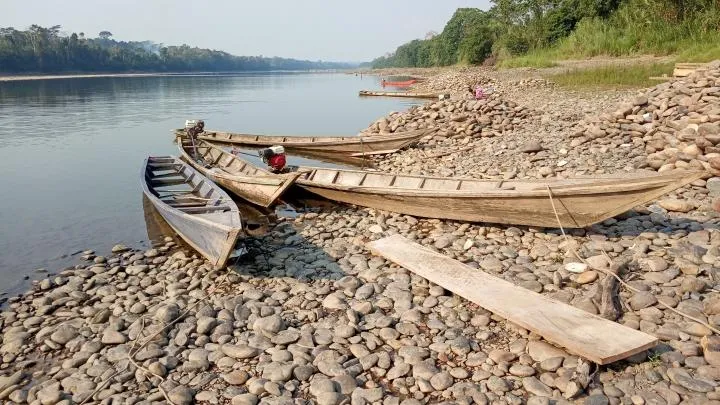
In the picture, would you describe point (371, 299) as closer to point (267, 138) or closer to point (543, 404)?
point (543, 404)

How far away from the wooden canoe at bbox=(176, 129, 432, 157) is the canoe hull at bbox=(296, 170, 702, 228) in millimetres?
6895

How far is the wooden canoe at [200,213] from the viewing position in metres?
7.36

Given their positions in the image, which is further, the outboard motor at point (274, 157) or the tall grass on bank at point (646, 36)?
the tall grass on bank at point (646, 36)

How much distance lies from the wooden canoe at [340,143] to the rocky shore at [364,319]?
6995 mm

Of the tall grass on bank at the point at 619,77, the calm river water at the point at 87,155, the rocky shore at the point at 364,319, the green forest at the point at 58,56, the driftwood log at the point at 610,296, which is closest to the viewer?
the rocky shore at the point at 364,319

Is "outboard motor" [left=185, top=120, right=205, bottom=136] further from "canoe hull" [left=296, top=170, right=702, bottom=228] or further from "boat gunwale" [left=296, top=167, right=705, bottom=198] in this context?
"boat gunwale" [left=296, top=167, right=705, bottom=198]

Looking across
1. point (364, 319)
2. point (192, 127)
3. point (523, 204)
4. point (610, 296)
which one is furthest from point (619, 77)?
point (364, 319)

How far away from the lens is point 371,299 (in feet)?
21.5

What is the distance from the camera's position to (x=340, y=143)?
1759 cm

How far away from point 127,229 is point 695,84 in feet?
52.8

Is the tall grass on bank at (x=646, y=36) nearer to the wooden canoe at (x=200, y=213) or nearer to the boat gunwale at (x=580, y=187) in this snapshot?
the boat gunwale at (x=580, y=187)

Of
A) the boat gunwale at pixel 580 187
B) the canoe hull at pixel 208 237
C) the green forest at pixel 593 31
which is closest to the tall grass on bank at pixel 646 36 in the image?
the green forest at pixel 593 31

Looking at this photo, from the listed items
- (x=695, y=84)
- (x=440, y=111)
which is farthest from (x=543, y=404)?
(x=440, y=111)

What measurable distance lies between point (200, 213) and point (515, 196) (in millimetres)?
5881
